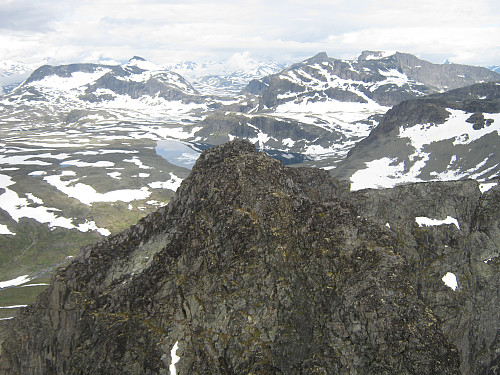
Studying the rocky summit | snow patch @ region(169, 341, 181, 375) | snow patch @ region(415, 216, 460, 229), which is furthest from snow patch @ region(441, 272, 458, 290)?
snow patch @ region(169, 341, 181, 375)

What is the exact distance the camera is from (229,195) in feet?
170

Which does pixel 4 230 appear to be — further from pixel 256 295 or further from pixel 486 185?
pixel 486 185

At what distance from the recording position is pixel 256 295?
45.6 m

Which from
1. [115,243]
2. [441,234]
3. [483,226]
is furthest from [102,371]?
[483,226]

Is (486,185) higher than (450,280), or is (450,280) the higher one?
(486,185)

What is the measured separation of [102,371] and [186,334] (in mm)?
10272

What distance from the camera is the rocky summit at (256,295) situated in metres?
40.9

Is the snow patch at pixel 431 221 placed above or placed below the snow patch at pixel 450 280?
above

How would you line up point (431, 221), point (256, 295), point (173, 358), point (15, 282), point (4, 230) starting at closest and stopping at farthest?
point (173, 358) → point (256, 295) → point (431, 221) → point (15, 282) → point (4, 230)

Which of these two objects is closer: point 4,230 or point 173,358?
point 173,358

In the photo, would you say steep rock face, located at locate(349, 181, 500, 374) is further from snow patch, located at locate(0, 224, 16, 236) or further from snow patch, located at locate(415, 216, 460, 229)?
snow patch, located at locate(0, 224, 16, 236)

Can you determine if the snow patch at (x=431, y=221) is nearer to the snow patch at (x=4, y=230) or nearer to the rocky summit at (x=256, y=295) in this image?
the rocky summit at (x=256, y=295)

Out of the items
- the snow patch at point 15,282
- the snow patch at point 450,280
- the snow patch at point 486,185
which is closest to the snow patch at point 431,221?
the snow patch at point 450,280

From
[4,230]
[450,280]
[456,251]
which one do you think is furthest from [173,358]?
[4,230]
